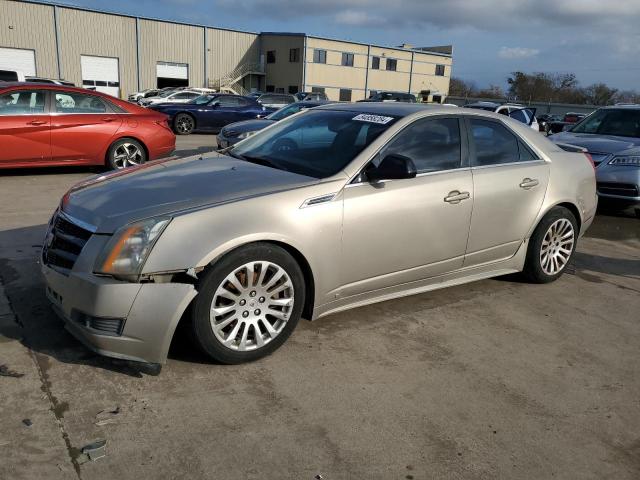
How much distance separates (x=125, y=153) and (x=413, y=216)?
6.88 m

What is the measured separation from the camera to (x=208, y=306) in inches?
125

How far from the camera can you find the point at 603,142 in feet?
28.2

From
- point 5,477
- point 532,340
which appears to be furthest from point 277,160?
point 5,477

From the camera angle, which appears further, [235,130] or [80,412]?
[235,130]

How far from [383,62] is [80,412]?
63.3m

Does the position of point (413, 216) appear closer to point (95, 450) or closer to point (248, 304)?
point (248, 304)

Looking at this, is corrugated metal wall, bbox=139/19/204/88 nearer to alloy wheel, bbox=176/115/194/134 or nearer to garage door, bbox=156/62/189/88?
garage door, bbox=156/62/189/88

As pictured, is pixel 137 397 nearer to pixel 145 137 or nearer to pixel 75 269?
pixel 75 269

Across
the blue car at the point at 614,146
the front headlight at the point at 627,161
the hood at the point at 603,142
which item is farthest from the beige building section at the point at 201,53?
the front headlight at the point at 627,161

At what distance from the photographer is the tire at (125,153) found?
920 cm

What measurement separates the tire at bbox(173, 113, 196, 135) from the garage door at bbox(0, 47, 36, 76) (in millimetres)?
30735

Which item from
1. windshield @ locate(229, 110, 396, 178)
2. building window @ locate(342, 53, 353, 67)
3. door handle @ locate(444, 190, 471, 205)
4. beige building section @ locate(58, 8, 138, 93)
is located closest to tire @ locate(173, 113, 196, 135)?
windshield @ locate(229, 110, 396, 178)

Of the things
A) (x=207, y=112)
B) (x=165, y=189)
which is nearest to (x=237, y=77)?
(x=207, y=112)

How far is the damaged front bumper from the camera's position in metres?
3.00
